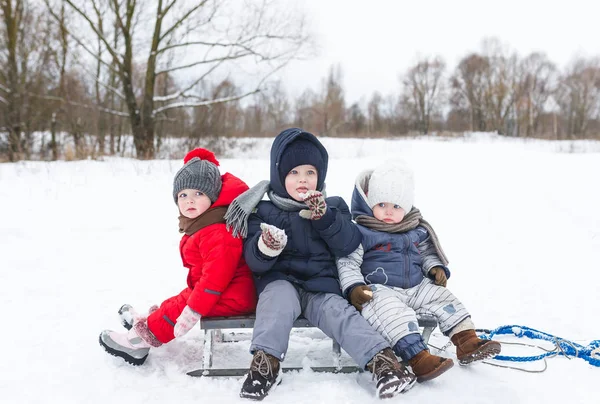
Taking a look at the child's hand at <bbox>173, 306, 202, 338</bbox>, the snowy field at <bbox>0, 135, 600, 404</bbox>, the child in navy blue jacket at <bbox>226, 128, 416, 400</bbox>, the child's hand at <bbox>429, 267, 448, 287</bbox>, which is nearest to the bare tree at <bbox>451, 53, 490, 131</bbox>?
the snowy field at <bbox>0, 135, 600, 404</bbox>

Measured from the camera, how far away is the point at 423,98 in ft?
123

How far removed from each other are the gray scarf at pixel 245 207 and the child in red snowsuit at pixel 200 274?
0.18 ft

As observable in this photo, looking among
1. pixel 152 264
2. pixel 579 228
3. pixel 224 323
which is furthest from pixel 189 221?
pixel 579 228

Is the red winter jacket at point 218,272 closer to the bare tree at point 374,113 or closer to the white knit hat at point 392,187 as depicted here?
the white knit hat at point 392,187

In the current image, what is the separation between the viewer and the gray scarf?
2.49 meters

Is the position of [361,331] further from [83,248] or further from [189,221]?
[83,248]

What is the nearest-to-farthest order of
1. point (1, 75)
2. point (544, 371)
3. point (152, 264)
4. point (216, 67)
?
point (544, 371), point (152, 264), point (1, 75), point (216, 67)

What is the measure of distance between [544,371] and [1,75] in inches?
525

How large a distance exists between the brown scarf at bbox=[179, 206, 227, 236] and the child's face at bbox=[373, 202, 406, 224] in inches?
37.3

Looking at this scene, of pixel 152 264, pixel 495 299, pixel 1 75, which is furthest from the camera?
pixel 1 75

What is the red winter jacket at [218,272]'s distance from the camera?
234cm

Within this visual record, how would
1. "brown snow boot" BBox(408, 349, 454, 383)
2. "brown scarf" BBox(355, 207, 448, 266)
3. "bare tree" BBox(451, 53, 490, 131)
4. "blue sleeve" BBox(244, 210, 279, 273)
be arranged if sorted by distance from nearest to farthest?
"brown snow boot" BBox(408, 349, 454, 383) → "blue sleeve" BBox(244, 210, 279, 273) → "brown scarf" BBox(355, 207, 448, 266) → "bare tree" BBox(451, 53, 490, 131)

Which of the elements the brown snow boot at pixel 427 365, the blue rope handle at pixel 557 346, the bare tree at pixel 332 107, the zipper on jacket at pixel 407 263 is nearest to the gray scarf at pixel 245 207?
the zipper on jacket at pixel 407 263

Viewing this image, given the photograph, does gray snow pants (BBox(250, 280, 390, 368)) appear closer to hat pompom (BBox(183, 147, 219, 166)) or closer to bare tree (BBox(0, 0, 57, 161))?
hat pompom (BBox(183, 147, 219, 166))
